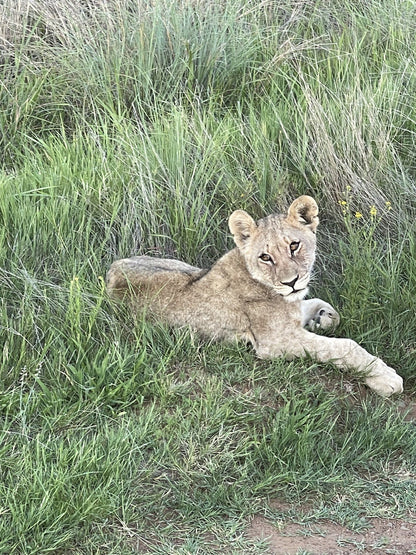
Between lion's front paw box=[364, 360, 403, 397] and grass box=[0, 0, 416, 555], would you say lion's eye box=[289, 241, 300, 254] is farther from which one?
lion's front paw box=[364, 360, 403, 397]

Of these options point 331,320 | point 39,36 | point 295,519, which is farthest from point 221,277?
point 39,36

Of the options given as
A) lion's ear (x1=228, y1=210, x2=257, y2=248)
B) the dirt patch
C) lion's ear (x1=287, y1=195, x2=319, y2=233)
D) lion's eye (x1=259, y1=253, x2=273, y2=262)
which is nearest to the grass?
the dirt patch

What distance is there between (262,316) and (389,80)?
2.58 meters

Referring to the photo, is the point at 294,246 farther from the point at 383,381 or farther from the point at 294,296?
the point at 383,381

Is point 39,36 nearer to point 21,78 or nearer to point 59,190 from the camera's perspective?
point 21,78

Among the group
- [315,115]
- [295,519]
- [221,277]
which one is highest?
[315,115]

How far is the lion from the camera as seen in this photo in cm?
496

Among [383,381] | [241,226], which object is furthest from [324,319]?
[241,226]

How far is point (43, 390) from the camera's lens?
14.9 feet

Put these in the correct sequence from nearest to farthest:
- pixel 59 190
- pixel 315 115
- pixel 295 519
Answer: pixel 295 519, pixel 59 190, pixel 315 115

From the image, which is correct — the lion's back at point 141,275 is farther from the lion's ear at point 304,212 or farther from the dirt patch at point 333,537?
the dirt patch at point 333,537

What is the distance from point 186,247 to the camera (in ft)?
19.2

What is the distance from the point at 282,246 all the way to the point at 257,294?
0.30m

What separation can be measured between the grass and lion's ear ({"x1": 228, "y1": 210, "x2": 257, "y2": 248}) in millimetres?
608
